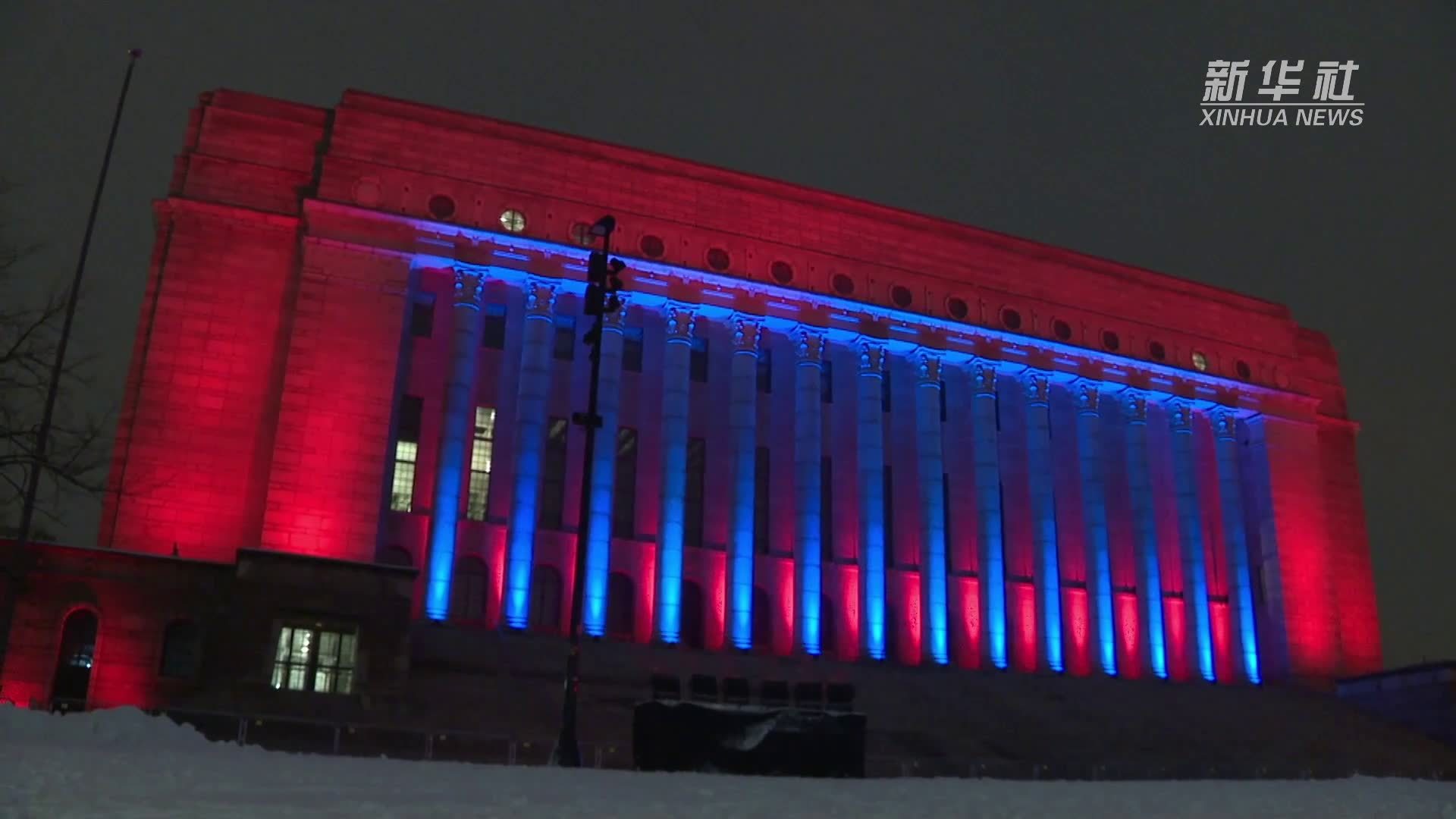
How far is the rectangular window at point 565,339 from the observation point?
145 ft

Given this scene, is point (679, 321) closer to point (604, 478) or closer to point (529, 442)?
point (604, 478)

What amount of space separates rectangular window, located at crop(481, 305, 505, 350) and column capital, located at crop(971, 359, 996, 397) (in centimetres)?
1841

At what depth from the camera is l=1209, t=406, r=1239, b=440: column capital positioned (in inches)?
2045

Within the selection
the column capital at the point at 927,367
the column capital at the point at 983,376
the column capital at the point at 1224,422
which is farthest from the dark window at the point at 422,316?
the column capital at the point at 1224,422

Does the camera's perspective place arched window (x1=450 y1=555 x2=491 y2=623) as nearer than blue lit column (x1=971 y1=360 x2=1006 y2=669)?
Yes

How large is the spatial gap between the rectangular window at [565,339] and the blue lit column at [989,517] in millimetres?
15907

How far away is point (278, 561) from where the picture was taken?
31.3 metres

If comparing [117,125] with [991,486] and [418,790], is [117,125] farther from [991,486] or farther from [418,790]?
[991,486]

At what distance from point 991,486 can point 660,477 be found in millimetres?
13261

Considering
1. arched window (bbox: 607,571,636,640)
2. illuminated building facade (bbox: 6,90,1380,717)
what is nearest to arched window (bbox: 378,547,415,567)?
illuminated building facade (bbox: 6,90,1380,717)

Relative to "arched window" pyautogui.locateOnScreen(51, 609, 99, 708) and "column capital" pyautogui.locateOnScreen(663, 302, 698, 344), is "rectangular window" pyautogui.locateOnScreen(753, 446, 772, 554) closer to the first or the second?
"column capital" pyautogui.locateOnScreen(663, 302, 698, 344)

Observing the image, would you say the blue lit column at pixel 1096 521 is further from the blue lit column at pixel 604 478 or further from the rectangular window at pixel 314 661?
the rectangular window at pixel 314 661

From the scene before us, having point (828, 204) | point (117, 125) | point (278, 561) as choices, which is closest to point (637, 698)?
point (278, 561)

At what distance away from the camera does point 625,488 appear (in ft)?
142
